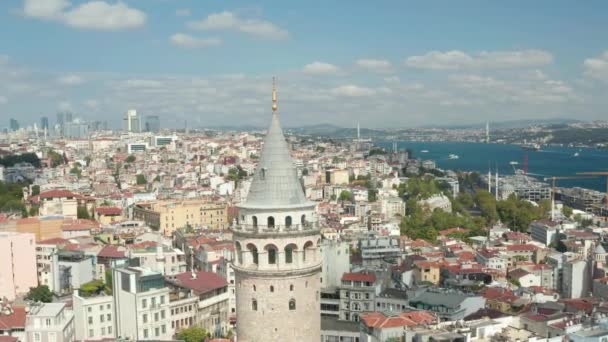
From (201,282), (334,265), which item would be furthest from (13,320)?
(334,265)

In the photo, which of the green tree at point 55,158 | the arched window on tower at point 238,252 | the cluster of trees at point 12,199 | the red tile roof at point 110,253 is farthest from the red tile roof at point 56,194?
the green tree at point 55,158

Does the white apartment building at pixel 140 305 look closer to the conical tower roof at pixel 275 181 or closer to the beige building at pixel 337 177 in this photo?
the conical tower roof at pixel 275 181

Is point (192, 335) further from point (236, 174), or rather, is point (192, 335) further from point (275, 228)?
point (236, 174)

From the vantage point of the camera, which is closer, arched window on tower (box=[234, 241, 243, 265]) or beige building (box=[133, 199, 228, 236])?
arched window on tower (box=[234, 241, 243, 265])

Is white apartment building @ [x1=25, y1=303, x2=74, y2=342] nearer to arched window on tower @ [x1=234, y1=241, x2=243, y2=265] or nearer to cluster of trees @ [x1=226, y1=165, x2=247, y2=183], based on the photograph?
arched window on tower @ [x1=234, y1=241, x2=243, y2=265]

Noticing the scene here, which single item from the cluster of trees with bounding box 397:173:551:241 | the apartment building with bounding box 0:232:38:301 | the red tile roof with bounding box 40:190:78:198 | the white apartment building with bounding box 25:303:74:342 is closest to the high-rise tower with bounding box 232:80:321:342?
the white apartment building with bounding box 25:303:74:342

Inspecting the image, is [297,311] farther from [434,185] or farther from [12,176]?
[12,176]
